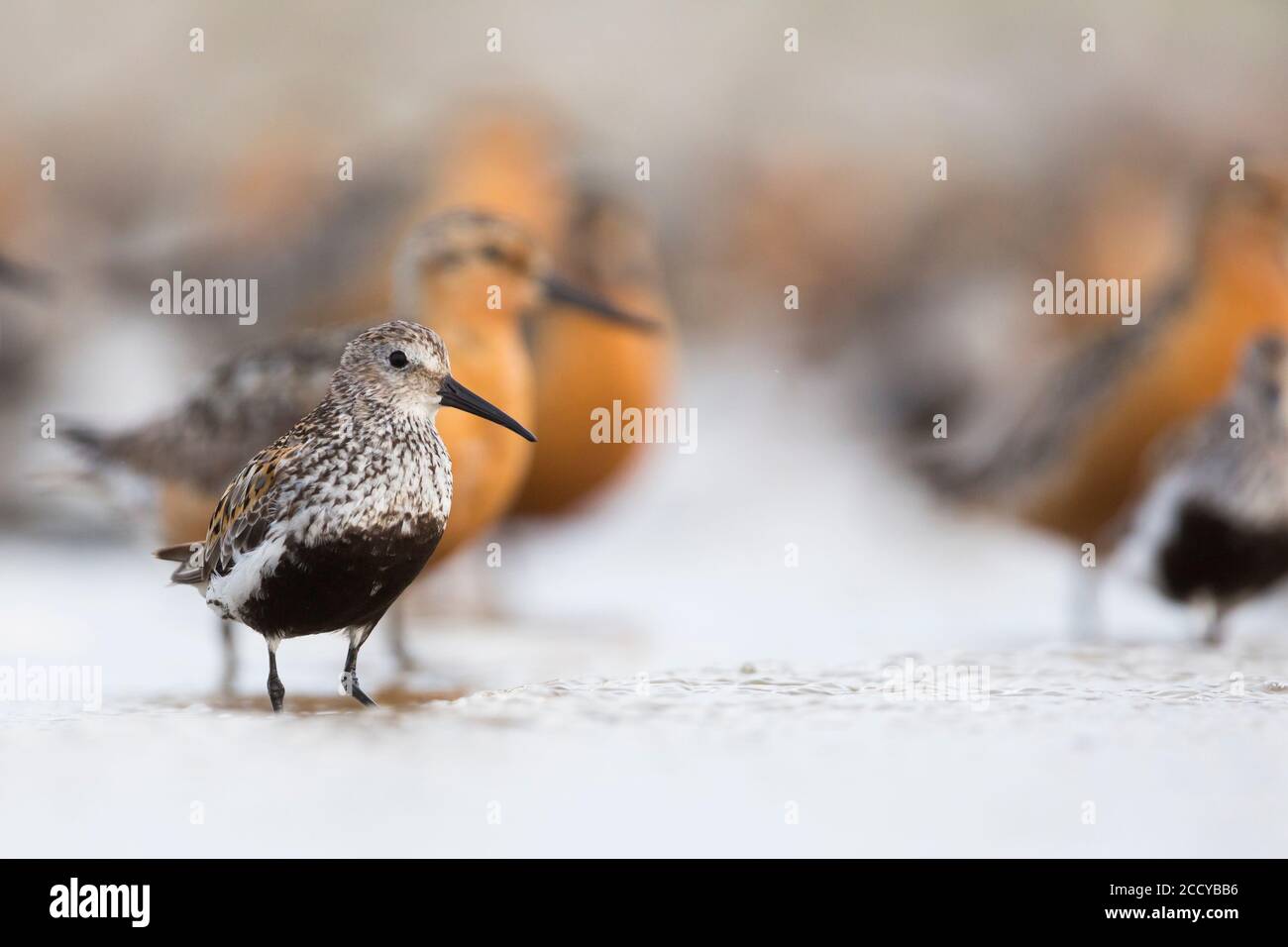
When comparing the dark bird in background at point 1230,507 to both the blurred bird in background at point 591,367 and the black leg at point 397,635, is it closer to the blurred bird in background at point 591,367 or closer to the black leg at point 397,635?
the blurred bird in background at point 591,367

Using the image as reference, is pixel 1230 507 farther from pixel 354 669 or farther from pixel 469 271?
pixel 354 669

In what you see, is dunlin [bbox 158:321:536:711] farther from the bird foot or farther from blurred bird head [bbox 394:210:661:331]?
blurred bird head [bbox 394:210:661:331]

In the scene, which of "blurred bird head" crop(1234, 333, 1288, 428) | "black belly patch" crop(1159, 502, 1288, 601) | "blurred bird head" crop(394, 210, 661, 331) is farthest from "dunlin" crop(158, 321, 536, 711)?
"blurred bird head" crop(1234, 333, 1288, 428)

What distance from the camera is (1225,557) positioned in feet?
13.6

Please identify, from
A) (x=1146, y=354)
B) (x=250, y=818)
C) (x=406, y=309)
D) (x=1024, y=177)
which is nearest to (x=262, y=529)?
(x=250, y=818)

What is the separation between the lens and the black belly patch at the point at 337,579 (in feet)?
9.43

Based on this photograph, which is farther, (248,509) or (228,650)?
(228,650)

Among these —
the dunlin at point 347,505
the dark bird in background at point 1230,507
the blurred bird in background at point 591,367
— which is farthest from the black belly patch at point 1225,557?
the dunlin at point 347,505

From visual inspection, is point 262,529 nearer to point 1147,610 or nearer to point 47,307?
point 1147,610

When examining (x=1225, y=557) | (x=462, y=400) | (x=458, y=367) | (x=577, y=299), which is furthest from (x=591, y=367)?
(x=462, y=400)

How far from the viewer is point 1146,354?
16.4 feet

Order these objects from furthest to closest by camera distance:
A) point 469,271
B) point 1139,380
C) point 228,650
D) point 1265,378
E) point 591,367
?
point 591,367 → point 1139,380 → point 1265,378 → point 469,271 → point 228,650

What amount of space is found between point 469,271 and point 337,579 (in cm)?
142

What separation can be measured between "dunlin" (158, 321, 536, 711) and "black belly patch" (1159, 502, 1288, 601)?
2.04m
